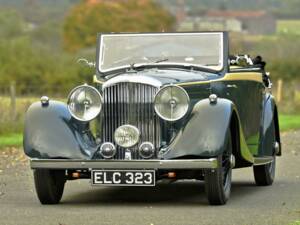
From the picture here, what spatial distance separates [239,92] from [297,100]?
28697 mm

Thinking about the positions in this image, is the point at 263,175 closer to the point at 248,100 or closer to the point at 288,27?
the point at 248,100

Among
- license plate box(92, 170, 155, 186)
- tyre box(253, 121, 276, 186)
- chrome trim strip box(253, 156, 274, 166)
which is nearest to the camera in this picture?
license plate box(92, 170, 155, 186)

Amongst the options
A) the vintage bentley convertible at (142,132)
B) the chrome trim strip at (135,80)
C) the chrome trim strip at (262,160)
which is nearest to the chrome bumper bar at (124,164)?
the vintage bentley convertible at (142,132)

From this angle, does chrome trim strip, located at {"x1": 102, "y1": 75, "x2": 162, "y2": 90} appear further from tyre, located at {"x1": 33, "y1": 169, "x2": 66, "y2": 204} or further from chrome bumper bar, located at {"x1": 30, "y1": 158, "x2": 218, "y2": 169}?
tyre, located at {"x1": 33, "y1": 169, "x2": 66, "y2": 204}

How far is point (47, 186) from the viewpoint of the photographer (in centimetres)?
1173

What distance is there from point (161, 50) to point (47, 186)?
2665 millimetres

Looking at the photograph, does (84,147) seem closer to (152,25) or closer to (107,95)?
(107,95)

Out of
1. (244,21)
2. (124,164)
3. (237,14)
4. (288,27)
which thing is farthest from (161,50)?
(237,14)

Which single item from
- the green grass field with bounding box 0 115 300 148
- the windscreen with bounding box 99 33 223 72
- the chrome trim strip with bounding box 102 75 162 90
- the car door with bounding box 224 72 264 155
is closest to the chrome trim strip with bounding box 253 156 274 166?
the car door with bounding box 224 72 264 155

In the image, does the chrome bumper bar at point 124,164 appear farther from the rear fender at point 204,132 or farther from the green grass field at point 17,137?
the green grass field at point 17,137

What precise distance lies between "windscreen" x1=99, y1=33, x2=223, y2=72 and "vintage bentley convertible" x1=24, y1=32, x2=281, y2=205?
0.24 m

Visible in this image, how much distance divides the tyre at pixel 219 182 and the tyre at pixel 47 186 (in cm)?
167

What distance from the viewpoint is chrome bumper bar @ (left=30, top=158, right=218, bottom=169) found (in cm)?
1120

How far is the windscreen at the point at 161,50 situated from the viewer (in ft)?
43.7
